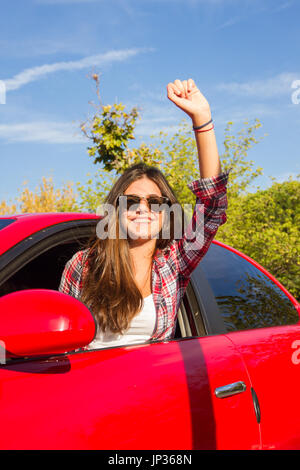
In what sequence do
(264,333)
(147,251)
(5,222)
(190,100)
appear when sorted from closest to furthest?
(5,222) < (190,100) < (264,333) < (147,251)

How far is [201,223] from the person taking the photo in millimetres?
2334

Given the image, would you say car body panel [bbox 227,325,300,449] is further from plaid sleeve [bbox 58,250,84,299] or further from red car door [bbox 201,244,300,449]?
plaid sleeve [bbox 58,250,84,299]

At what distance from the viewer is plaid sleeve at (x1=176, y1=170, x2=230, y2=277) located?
225 cm

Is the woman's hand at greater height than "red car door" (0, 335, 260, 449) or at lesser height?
greater

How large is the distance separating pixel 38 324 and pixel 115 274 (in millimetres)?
1005

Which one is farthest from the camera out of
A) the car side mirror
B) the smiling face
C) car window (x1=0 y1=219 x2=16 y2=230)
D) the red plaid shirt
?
the smiling face

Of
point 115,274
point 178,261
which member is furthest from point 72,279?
point 178,261

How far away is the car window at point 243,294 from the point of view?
2.38 meters

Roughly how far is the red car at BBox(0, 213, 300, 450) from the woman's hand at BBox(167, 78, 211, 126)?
610 millimetres

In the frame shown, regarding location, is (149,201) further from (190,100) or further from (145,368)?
(145,368)

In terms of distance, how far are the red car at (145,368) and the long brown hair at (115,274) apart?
13 cm

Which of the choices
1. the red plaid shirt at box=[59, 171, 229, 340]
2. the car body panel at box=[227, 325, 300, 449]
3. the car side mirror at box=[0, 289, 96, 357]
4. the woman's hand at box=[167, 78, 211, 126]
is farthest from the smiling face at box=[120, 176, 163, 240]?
the car side mirror at box=[0, 289, 96, 357]

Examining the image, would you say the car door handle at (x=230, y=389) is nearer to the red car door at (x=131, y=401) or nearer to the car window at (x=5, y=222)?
the red car door at (x=131, y=401)
